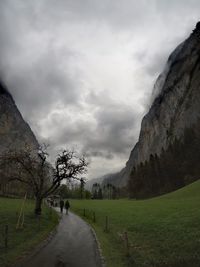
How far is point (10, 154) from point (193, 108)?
168m

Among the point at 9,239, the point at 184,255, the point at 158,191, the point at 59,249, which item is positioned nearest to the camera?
the point at 184,255

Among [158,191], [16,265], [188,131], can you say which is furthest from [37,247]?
[188,131]

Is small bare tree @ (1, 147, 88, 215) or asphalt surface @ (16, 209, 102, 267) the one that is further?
small bare tree @ (1, 147, 88, 215)

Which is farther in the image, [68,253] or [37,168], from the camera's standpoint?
[37,168]

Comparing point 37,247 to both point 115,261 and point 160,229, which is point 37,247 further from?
point 160,229

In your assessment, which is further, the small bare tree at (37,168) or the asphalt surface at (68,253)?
the small bare tree at (37,168)

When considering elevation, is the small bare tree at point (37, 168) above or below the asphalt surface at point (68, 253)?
above

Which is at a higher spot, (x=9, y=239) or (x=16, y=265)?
(x=9, y=239)

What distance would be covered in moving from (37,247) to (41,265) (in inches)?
227

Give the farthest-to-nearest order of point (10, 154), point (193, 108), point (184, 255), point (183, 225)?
point (193, 108) → point (10, 154) → point (183, 225) → point (184, 255)

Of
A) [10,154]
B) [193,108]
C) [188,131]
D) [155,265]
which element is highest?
[193,108]

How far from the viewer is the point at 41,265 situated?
727 inches

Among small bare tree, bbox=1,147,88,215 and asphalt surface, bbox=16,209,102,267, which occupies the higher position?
small bare tree, bbox=1,147,88,215

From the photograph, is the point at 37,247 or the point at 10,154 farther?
the point at 10,154
